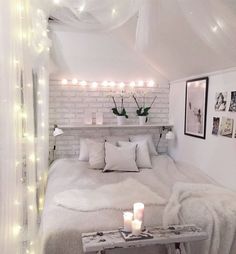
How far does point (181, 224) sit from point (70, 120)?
7.63 feet

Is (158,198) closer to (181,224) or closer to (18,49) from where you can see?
(181,224)

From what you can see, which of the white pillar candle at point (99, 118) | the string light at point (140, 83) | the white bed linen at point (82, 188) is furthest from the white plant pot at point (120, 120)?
the white bed linen at point (82, 188)

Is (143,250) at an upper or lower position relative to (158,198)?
Result: lower

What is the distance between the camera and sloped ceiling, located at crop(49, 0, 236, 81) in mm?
2166

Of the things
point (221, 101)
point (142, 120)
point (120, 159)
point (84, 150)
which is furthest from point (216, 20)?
point (84, 150)

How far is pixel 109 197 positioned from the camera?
219cm

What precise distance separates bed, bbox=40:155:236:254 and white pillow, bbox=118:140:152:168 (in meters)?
0.11

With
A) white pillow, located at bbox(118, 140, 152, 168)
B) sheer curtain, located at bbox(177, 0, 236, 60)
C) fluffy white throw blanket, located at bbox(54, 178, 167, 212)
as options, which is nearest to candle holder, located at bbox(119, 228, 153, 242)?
fluffy white throw blanket, located at bbox(54, 178, 167, 212)

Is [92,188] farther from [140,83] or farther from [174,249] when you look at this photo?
[140,83]

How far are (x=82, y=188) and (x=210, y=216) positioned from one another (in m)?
1.18

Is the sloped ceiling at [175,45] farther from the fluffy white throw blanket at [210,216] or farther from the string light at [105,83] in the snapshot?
the fluffy white throw blanket at [210,216]

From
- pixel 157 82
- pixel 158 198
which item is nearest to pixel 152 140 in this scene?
pixel 157 82

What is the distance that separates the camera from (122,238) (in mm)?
1546

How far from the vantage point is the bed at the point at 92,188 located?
65.1 inches
